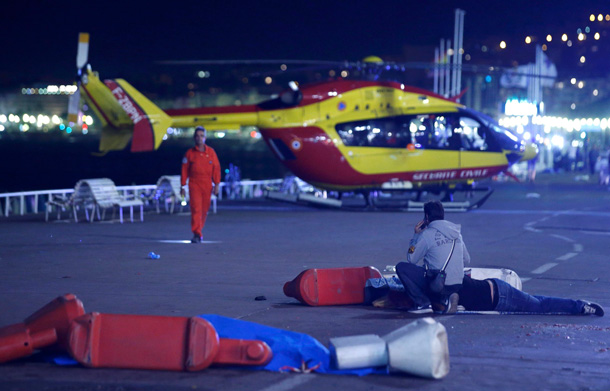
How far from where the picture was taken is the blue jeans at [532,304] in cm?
903

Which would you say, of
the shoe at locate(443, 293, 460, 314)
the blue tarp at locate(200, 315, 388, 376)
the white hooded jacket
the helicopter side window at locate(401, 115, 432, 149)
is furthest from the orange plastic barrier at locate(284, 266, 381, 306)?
the helicopter side window at locate(401, 115, 432, 149)

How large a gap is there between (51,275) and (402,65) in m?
16.1

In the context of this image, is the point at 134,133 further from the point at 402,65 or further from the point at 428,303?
the point at 428,303

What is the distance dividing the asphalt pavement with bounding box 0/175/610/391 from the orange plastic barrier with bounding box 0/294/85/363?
156mm

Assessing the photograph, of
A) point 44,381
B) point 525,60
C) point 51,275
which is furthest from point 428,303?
point 525,60

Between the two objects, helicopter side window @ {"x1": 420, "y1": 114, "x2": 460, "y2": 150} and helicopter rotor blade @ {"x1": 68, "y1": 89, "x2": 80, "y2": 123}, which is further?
helicopter side window @ {"x1": 420, "y1": 114, "x2": 460, "y2": 150}

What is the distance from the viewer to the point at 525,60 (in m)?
124

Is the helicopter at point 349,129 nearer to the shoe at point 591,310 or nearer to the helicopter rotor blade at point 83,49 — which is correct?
the helicopter rotor blade at point 83,49

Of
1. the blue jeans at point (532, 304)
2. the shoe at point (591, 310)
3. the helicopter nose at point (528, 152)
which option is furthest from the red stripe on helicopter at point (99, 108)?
the shoe at point (591, 310)

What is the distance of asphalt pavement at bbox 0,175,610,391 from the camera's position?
645cm

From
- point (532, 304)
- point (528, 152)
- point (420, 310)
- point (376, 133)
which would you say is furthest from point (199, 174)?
point (528, 152)

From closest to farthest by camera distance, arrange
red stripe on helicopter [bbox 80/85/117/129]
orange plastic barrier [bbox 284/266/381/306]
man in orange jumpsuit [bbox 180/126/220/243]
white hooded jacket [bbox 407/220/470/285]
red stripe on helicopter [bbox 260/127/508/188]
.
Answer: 1. white hooded jacket [bbox 407/220/470/285]
2. orange plastic barrier [bbox 284/266/381/306]
3. man in orange jumpsuit [bbox 180/126/220/243]
4. red stripe on helicopter [bbox 80/85/117/129]
5. red stripe on helicopter [bbox 260/127/508/188]

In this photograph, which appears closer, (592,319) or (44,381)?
(44,381)

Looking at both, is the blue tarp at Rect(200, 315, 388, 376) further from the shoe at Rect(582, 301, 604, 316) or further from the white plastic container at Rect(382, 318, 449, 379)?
the shoe at Rect(582, 301, 604, 316)
